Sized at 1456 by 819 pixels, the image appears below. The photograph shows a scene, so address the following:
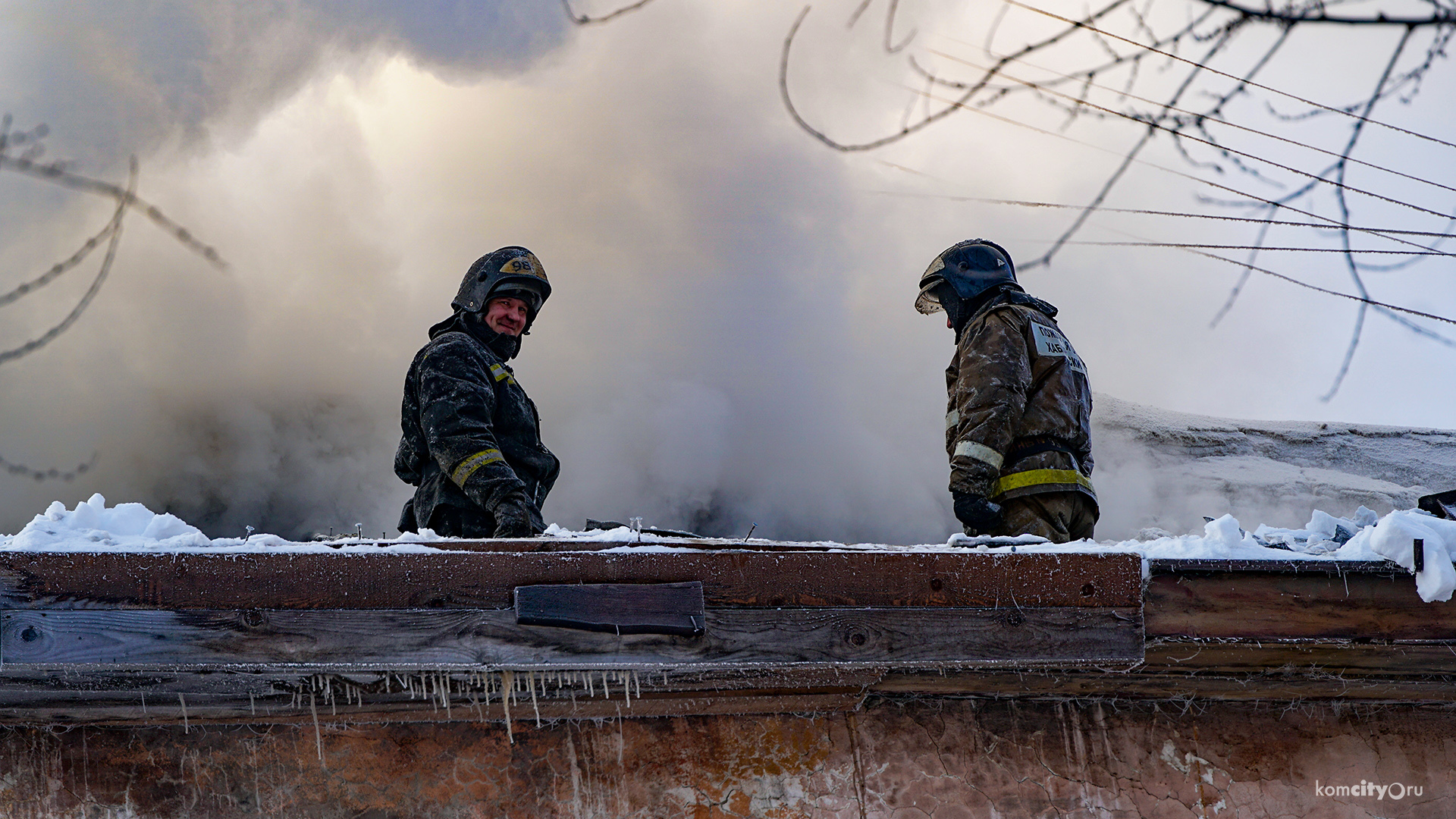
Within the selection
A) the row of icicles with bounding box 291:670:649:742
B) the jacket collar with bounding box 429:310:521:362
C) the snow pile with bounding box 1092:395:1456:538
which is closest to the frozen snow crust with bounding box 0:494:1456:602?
the row of icicles with bounding box 291:670:649:742

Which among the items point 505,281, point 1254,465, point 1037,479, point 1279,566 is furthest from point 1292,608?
point 1254,465

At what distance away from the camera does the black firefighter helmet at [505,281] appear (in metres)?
4.81

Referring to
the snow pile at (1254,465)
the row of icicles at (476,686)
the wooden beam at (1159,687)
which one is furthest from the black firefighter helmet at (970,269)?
the snow pile at (1254,465)

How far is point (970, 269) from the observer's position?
5043mm

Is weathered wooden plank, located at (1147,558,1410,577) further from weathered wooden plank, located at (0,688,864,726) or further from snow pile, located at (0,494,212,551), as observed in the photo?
snow pile, located at (0,494,212,551)

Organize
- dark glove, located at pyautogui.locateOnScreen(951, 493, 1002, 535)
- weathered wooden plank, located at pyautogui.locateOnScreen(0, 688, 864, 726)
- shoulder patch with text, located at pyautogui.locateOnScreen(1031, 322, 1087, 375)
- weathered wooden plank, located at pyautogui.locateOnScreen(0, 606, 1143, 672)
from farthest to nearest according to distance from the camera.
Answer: shoulder patch with text, located at pyautogui.locateOnScreen(1031, 322, 1087, 375)
dark glove, located at pyautogui.locateOnScreen(951, 493, 1002, 535)
weathered wooden plank, located at pyautogui.locateOnScreen(0, 688, 864, 726)
weathered wooden plank, located at pyautogui.locateOnScreen(0, 606, 1143, 672)

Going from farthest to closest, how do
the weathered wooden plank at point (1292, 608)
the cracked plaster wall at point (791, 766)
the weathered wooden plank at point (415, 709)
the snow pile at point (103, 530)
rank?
the cracked plaster wall at point (791, 766), the weathered wooden plank at point (415, 709), the weathered wooden plank at point (1292, 608), the snow pile at point (103, 530)

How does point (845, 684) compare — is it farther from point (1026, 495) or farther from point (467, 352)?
point (467, 352)

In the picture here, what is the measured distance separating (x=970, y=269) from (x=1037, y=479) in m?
1.17

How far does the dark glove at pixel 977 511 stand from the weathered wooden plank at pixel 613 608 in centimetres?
191

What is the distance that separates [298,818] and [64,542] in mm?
1074

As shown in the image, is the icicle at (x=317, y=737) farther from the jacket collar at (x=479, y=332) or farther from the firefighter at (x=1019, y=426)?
the firefighter at (x=1019, y=426)

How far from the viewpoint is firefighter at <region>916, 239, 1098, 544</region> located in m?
4.36

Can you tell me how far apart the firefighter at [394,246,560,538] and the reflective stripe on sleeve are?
178cm
